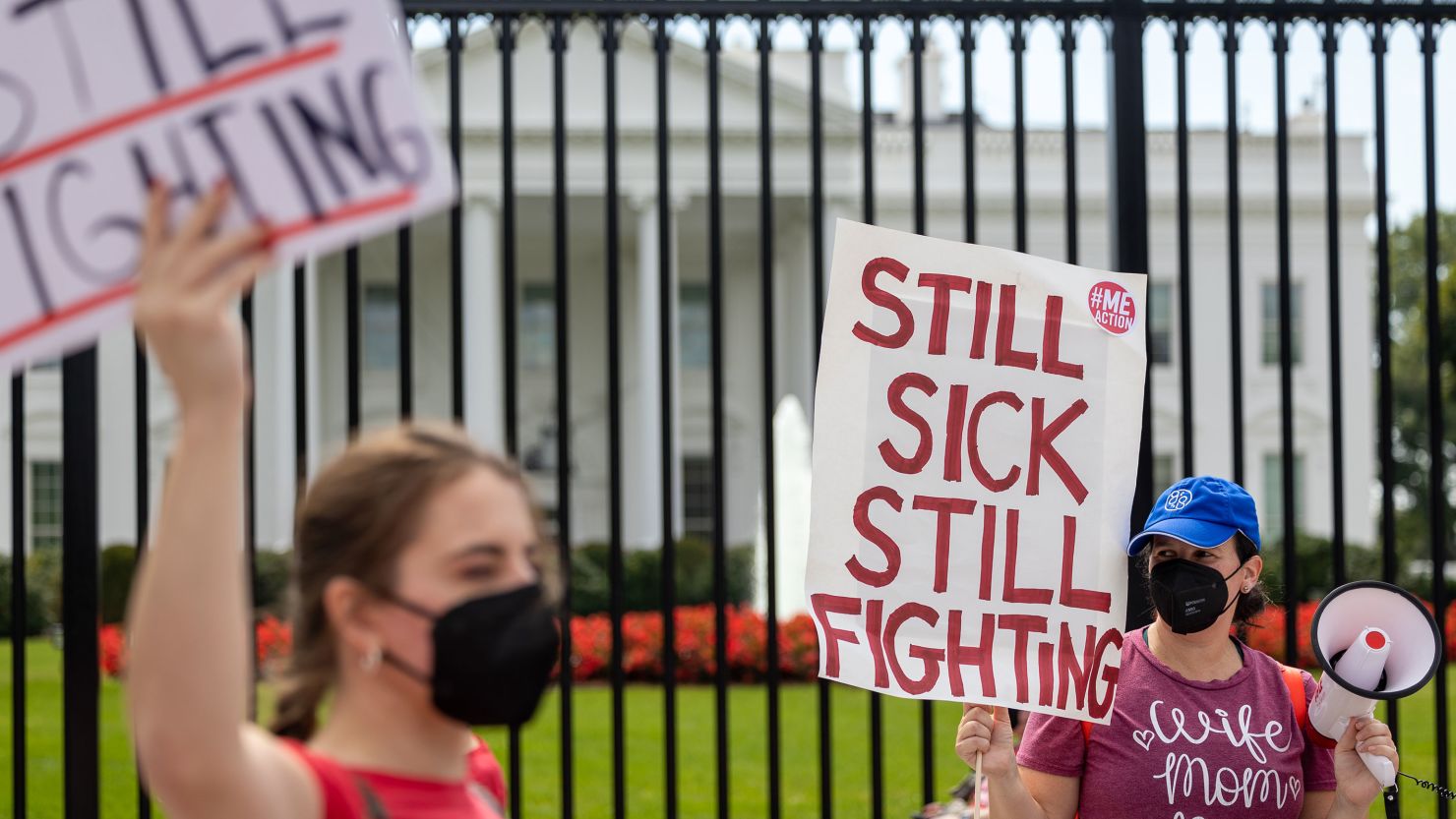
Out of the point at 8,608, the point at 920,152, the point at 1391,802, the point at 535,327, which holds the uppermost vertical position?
the point at 535,327

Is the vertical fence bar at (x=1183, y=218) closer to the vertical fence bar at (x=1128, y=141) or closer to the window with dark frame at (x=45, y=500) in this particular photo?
the vertical fence bar at (x=1128, y=141)

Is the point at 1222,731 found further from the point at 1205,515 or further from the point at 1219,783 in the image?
the point at 1205,515

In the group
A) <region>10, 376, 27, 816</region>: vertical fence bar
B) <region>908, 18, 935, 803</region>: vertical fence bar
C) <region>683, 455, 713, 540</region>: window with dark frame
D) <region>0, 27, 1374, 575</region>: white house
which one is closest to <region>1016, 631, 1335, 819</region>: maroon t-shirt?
<region>908, 18, 935, 803</region>: vertical fence bar

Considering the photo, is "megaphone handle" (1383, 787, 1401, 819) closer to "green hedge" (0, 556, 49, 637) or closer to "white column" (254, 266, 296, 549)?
"green hedge" (0, 556, 49, 637)

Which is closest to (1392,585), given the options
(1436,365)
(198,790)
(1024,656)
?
(1024,656)

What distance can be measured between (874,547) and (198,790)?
7.18 feet

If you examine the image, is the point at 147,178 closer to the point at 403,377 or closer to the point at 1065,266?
the point at 1065,266

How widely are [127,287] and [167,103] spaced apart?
8.6 inches

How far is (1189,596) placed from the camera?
3.32m

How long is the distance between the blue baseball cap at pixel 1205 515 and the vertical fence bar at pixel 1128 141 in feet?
4.58

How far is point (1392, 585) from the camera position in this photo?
342 centimetres

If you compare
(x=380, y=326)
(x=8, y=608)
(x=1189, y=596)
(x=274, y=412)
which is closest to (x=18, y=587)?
(x=1189, y=596)

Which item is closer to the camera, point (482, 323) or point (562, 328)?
point (562, 328)

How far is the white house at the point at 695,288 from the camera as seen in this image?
2556 centimetres
